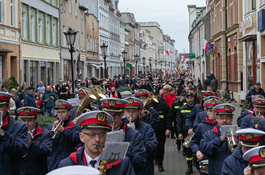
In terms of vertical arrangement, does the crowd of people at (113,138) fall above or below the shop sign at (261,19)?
below

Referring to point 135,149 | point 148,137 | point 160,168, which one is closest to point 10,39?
point 160,168

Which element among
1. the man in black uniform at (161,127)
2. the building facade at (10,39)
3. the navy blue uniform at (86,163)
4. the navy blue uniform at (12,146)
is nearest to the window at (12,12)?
the building facade at (10,39)

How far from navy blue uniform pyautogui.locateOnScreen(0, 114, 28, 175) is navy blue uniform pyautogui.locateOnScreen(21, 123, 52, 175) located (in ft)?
1.04

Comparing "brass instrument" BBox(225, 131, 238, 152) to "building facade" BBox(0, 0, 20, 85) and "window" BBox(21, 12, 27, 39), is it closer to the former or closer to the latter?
"building facade" BBox(0, 0, 20, 85)

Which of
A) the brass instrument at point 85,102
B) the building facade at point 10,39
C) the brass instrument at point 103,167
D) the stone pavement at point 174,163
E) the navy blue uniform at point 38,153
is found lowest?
the stone pavement at point 174,163

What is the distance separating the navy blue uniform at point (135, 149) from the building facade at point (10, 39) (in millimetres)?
20217

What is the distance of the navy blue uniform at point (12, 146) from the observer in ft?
16.5

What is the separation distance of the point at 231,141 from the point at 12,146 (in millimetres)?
2710

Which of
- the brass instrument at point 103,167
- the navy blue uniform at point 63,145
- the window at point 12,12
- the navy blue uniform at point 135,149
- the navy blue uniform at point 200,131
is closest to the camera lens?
the brass instrument at point 103,167

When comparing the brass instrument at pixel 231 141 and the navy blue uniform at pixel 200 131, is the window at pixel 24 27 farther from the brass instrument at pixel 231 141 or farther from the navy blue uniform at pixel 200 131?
the brass instrument at pixel 231 141

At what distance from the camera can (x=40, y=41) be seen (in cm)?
3416

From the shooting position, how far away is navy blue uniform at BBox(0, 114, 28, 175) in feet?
16.5

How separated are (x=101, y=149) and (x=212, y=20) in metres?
40.1

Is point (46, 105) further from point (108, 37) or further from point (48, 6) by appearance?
point (108, 37)
